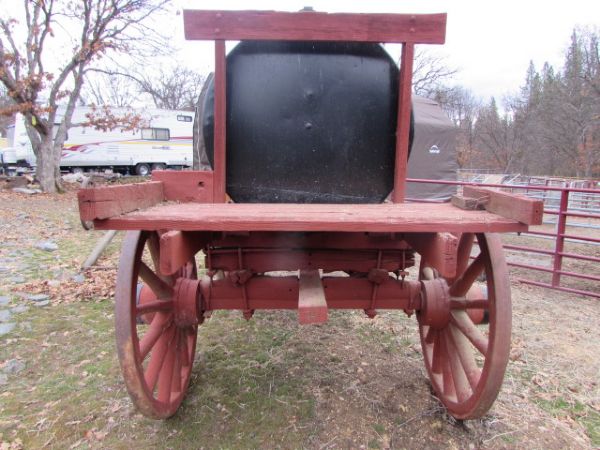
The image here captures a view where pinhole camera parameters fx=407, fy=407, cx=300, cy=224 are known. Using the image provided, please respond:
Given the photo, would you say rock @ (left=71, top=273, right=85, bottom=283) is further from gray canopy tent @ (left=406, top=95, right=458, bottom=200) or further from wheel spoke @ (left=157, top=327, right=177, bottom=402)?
gray canopy tent @ (left=406, top=95, right=458, bottom=200)

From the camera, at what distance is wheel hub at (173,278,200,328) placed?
231 cm

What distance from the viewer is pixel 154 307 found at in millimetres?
2311

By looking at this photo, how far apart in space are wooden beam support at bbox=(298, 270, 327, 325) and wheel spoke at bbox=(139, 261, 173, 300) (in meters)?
0.88

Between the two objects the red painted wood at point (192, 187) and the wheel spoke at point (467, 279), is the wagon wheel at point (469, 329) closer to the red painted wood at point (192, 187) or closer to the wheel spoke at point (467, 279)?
the wheel spoke at point (467, 279)

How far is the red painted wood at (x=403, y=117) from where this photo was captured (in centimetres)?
232

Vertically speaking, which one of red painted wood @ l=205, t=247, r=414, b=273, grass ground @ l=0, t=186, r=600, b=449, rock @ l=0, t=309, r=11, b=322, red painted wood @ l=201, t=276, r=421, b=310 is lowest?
grass ground @ l=0, t=186, r=600, b=449

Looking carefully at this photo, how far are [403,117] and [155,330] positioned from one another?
1.91 m

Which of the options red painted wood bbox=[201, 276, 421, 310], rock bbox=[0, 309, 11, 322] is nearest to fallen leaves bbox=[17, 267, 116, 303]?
rock bbox=[0, 309, 11, 322]

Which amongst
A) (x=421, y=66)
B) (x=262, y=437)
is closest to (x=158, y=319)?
(x=262, y=437)

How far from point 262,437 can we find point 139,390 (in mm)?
787

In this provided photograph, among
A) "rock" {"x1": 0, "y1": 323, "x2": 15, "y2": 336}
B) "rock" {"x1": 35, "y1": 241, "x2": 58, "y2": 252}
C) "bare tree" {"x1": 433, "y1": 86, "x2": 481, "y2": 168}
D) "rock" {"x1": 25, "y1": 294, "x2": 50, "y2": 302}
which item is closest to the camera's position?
"rock" {"x1": 0, "y1": 323, "x2": 15, "y2": 336}

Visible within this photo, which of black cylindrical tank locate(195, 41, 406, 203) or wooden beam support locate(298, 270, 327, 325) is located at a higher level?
black cylindrical tank locate(195, 41, 406, 203)

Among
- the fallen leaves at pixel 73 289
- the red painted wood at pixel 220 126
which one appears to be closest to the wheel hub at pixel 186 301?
the red painted wood at pixel 220 126

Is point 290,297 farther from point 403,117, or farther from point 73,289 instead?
point 73,289
